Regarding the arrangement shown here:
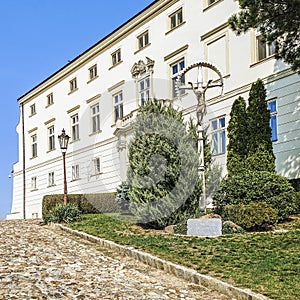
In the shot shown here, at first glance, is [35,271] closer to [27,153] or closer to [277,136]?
[277,136]

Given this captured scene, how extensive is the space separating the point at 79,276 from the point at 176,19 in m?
18.3

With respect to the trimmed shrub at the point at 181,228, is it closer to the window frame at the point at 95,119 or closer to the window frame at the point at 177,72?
the window frame at the point at 177,72

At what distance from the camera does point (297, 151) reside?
19.0 metres

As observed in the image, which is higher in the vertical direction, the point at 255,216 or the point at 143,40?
the point at 143,40

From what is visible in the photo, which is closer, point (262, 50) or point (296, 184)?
point (296, 184)

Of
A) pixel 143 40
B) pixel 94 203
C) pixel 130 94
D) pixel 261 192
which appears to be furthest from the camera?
pixel 130 94

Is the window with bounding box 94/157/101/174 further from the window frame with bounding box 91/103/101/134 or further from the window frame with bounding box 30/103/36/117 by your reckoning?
the window frame with bounding box 30/103/36/117

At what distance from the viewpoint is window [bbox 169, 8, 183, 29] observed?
84.4 feet

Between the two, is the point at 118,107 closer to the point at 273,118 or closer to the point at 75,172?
the point at 75,172

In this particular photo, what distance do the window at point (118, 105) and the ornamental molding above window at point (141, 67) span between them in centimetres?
206

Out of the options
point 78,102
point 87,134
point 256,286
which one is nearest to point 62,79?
point 78,102

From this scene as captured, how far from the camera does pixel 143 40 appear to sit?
94.6 feet

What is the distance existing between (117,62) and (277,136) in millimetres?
13639

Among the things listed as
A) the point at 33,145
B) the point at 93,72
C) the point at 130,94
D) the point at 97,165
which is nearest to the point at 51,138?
the point at 33,145
